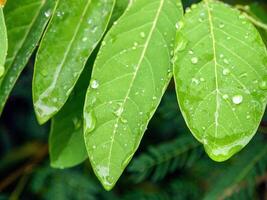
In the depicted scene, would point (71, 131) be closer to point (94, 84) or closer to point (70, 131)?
point (70, 131)

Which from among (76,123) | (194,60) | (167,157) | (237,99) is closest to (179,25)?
(194,60)

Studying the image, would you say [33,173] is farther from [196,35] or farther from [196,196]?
[196,35]

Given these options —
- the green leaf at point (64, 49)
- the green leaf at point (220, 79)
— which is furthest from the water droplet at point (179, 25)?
the green leaf at point (64, 49)

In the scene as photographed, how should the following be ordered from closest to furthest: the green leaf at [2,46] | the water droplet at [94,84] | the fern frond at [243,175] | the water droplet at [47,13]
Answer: the green leaf at [2,46], the water droplet at [94,84], the water droplet at [47,13], the fern frond at [243,175]

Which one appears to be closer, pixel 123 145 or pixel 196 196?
pixel 123 145

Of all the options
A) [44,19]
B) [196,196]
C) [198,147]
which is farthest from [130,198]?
[44,19]

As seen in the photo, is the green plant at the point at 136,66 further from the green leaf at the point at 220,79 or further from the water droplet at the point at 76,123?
the water droplet at the point at 76,123
